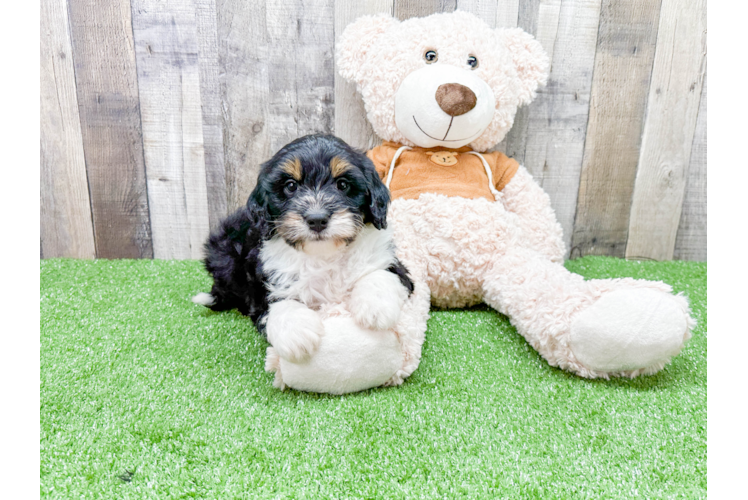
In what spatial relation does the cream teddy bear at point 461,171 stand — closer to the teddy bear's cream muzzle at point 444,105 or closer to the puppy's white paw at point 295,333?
the teddy bear's cream muzzle at point 444,105

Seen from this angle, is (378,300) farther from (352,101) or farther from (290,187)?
(352,101)

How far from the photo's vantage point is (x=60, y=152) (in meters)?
2.64

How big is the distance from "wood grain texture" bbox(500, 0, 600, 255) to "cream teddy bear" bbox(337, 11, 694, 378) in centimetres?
29

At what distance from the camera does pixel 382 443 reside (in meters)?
1.25

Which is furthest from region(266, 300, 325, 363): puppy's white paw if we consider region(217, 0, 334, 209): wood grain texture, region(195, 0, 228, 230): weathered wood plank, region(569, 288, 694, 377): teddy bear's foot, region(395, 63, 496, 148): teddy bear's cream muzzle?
region(217, 0, 334, 209): wood grain texture

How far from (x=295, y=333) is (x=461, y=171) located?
48.4 inches

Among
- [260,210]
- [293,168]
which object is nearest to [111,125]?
[260,210]

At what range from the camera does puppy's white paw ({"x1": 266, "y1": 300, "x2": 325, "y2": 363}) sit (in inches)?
54.0

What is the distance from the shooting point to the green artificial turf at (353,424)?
110 centimetres

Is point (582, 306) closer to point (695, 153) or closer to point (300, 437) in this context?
point (300, 437)

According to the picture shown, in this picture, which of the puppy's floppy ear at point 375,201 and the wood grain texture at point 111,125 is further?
the wood grain texture at point 111,125

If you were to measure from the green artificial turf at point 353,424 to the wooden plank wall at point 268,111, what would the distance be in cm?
97

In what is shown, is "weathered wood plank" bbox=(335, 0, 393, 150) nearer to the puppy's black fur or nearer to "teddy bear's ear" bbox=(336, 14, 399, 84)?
"teddy bear's ear" bbox=(336, 14, 399, 84)

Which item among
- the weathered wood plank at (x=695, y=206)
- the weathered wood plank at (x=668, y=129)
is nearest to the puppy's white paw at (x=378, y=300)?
the weathered wood plank at (x=668, y=129)
